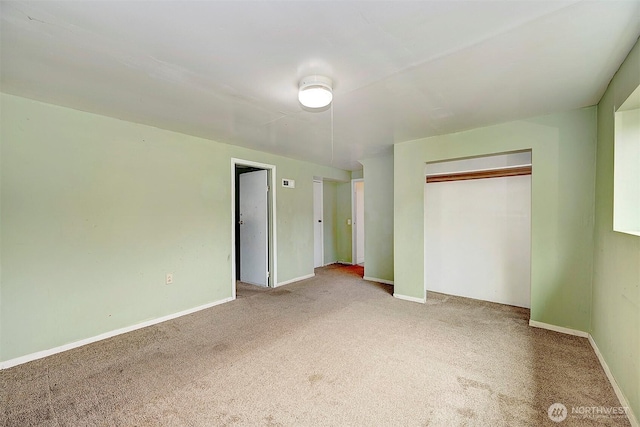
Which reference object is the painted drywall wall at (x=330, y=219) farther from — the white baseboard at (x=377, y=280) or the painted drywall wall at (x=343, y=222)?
the white baseboard at (x=377, y=280)

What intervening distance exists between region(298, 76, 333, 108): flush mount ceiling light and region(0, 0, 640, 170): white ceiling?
6 centimetres

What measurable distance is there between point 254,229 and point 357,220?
253cm

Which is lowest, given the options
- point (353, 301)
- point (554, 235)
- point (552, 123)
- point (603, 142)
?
point (353, 301)

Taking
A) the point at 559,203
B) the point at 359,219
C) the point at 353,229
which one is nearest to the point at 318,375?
the point at 559,203

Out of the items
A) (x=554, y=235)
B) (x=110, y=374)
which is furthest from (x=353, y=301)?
(x=110, y=374)

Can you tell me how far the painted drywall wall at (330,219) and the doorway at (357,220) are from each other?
45cm

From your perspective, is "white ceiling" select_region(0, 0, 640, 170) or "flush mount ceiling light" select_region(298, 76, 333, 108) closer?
"white ceiling" select_region(0, 0, 640, 170)

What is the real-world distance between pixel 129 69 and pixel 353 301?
3357 millimetres

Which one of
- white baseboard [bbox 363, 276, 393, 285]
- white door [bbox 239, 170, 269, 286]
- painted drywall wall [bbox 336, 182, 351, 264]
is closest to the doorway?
painted drywall wall [bbox 336, 182, 351, 264]

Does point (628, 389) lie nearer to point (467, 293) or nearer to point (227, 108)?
point (467, 293)

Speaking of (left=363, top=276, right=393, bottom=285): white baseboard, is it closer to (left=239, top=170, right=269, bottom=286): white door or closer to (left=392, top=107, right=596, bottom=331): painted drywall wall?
(left=239, top=170, right=269, bottom=286): white door

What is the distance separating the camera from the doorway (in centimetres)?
614

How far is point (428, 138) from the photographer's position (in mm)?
3516

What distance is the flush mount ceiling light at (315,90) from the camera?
1.91 metres
